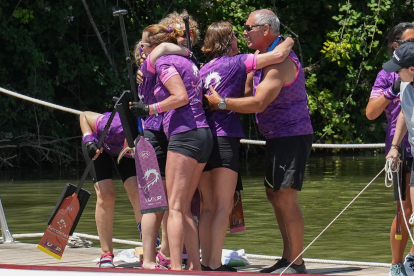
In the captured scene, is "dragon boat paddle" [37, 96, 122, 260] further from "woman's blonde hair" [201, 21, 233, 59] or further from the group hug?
"woman's blonde hair" [201, 21, 233, 59]

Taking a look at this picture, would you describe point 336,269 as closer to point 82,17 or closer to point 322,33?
point 82,17

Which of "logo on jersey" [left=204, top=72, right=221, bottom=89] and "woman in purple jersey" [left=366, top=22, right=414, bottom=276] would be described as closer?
"woman in purple jersey" [left=366, top=22, right=414, bottom=276]

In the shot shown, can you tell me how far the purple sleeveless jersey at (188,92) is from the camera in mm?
5117

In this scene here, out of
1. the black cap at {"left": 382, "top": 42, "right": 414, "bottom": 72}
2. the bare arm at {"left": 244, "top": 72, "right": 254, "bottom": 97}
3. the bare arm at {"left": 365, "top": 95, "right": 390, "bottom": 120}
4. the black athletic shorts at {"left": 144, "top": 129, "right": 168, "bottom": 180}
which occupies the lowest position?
the black athletic shorts at {"left": 144, "top": 129, "right": 168, "bottom": 180}

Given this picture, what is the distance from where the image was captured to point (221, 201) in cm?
530

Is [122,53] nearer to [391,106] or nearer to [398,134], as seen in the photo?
[391,106]

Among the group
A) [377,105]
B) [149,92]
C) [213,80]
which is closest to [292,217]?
[377,105]

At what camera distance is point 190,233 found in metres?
5.18

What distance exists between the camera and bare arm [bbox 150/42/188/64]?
17.1ft

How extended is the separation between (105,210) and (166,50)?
131 centimetres

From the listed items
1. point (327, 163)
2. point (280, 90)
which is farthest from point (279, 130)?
point (327, 163)

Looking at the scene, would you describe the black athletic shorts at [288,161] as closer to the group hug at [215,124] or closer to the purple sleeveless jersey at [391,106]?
the group hug at [215,124]

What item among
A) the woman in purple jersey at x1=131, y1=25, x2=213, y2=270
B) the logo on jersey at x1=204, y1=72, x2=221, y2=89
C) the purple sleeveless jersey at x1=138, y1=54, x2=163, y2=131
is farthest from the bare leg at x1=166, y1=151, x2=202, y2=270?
the logo on jersey at x1=204, y1=72, x2=221, y2=89

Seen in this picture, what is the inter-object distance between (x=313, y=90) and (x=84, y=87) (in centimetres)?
561
